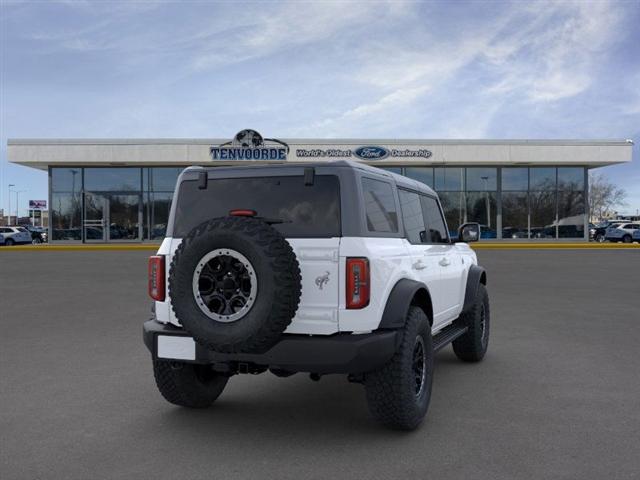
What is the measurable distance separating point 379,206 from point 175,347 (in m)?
1.81

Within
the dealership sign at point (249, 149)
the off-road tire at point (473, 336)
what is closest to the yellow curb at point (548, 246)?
the dealership sign at point (249, 149)

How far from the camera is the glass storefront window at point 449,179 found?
3859 centimetres

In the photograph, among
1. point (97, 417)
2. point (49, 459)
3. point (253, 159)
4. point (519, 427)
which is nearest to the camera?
point (49, 459)

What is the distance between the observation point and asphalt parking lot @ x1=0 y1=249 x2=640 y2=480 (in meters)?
3.85

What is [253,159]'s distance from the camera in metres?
35.3

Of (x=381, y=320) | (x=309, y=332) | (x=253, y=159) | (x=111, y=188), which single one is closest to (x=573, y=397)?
(x=381, y=320)

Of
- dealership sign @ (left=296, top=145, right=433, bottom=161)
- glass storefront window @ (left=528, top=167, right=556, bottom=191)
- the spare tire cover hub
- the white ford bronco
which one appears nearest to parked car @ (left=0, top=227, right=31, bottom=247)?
dealership sign @ (left=296, top=145, right=433, bottom=161)

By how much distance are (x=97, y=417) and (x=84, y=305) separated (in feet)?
22.2

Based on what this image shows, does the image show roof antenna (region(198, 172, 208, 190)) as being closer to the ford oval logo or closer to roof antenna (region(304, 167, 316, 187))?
roof antenna (region(304, 167, 316, 187))

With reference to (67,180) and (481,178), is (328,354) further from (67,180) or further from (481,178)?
(67,180)

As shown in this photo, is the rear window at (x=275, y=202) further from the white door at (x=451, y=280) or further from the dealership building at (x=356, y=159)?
the dealership building at (x=356, y=159)

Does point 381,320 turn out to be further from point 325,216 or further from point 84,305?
point 84,305

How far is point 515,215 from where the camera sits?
127ft

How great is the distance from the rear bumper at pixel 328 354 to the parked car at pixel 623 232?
40.7 m
